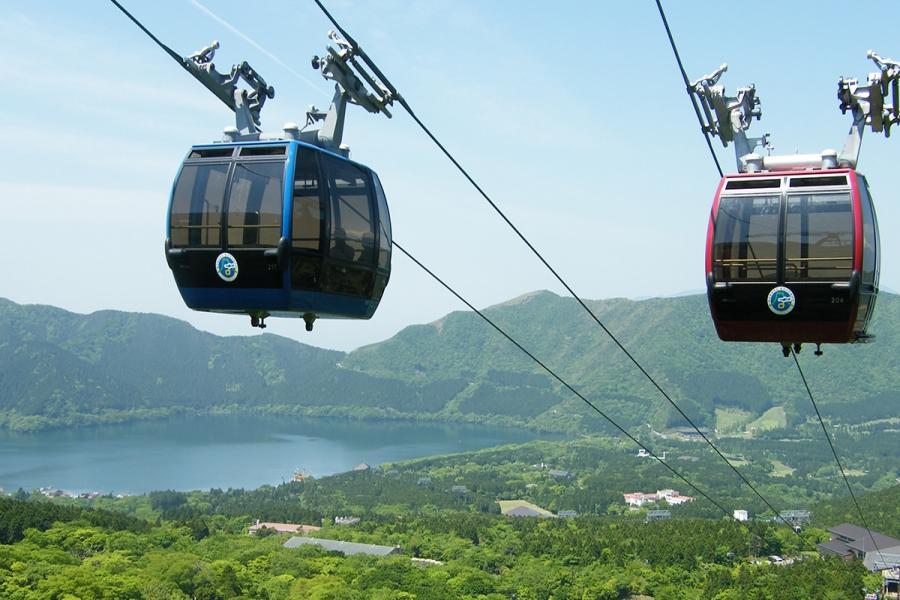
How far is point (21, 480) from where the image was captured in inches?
4230

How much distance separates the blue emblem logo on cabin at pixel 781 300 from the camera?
8430mm

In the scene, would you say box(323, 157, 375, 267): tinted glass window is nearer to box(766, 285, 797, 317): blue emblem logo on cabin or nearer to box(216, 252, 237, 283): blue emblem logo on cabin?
box(216, 252, 237, 283): blue emblem logo on cabin

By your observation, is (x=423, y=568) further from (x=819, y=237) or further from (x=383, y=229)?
(x=819, y=237)

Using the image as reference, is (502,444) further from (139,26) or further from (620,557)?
(139,26)

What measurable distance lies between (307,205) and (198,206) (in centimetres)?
97

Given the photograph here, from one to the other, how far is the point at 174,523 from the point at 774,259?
52159 mm

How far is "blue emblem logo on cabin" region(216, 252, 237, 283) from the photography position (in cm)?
800

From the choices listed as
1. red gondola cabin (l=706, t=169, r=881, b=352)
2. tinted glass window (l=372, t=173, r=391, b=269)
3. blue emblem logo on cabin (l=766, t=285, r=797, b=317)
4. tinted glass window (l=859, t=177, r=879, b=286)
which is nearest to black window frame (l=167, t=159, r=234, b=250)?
tinted glass window (l=372, t=173, r=391, b=269)

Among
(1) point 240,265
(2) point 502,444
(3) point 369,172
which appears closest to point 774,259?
(3) point 369,172

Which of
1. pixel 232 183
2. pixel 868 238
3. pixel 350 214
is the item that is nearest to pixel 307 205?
pixel 350 214

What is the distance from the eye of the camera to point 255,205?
794 centimetres

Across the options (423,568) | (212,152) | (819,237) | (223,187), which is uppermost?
(212,152)

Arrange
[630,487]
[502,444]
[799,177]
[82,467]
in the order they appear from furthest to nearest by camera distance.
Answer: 1. [502,444]
2. [82,467]
3. [630,487]
4. [799,177]

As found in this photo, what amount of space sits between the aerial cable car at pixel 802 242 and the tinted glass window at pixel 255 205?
3.97 meters
